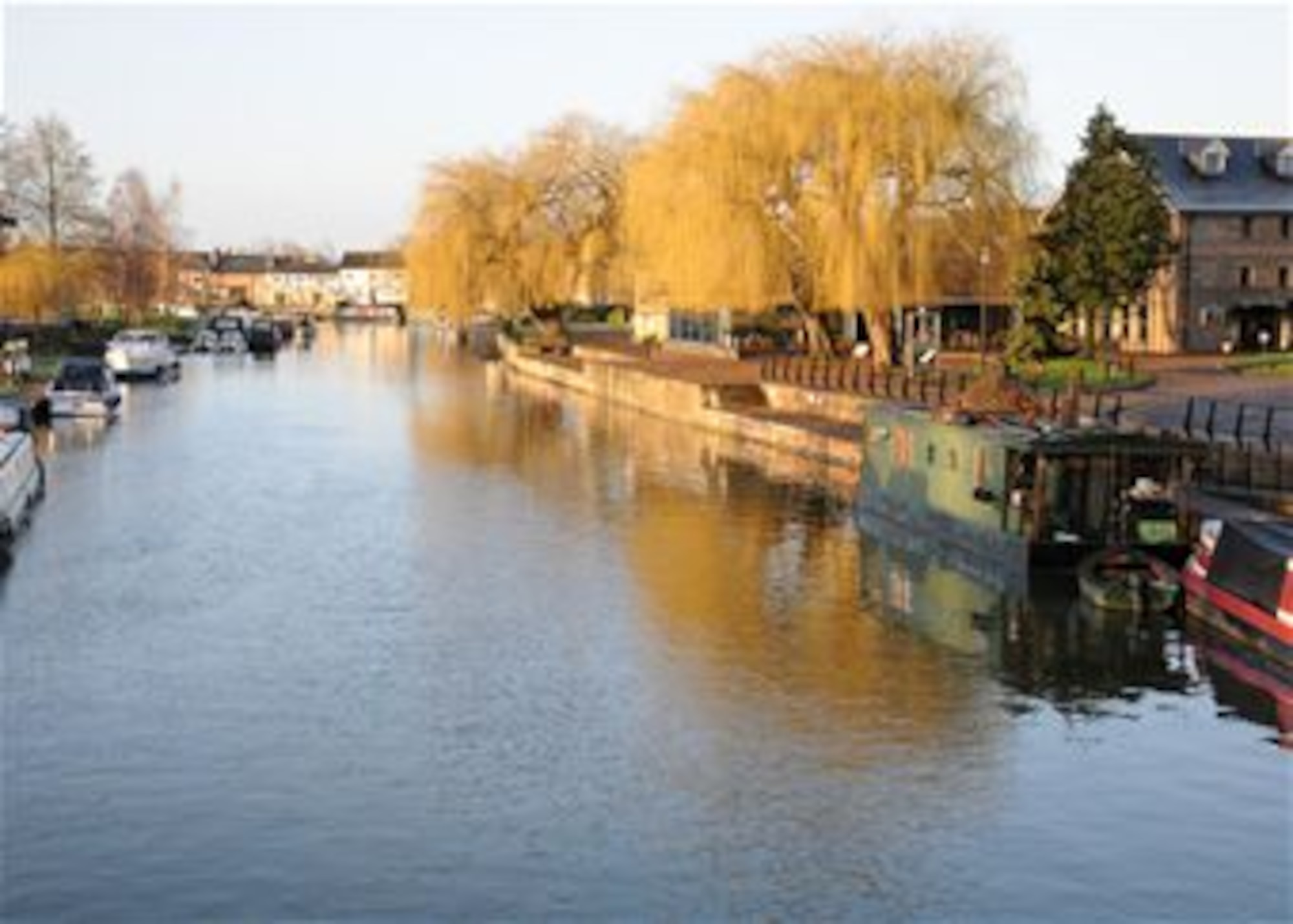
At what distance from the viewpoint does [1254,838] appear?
15711mm

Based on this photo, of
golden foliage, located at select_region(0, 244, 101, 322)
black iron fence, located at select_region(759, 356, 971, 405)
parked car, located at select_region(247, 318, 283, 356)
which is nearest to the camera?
black iron fence, located at select_region(759, 356, 971, 405)

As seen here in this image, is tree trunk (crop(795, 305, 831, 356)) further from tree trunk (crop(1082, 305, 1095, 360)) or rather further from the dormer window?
the dormer window

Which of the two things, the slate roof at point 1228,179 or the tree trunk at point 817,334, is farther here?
the slate roof at point 1228,179

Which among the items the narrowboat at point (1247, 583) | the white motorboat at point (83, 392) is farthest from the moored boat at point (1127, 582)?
the white motorboat at point (83, 392)

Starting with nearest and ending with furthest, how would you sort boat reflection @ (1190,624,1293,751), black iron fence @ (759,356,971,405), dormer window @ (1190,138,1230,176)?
boat reflection @ (1190,624,1293,751) < black iron fence @ (759,356,971,405) < dormer window @ (1190,138,1230,176)

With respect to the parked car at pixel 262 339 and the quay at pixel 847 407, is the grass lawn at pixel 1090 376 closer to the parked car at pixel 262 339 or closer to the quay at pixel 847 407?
the quay at pixel 847 407

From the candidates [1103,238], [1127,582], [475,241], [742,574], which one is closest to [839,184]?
[1103,238]

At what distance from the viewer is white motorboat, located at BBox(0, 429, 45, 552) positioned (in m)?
30.5

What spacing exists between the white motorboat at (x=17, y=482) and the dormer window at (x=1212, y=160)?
46.5 meters

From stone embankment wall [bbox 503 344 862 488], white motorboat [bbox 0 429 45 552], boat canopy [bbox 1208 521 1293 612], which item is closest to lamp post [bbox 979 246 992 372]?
stone embankment wall [bbox 503 344 862 488]

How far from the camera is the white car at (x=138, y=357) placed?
76.2 meters

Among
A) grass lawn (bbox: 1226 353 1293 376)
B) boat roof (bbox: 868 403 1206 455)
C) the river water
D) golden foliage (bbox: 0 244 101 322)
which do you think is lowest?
the river water

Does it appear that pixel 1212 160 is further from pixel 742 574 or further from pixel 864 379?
pixel 742 574

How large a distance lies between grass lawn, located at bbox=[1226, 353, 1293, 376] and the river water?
23312mm
